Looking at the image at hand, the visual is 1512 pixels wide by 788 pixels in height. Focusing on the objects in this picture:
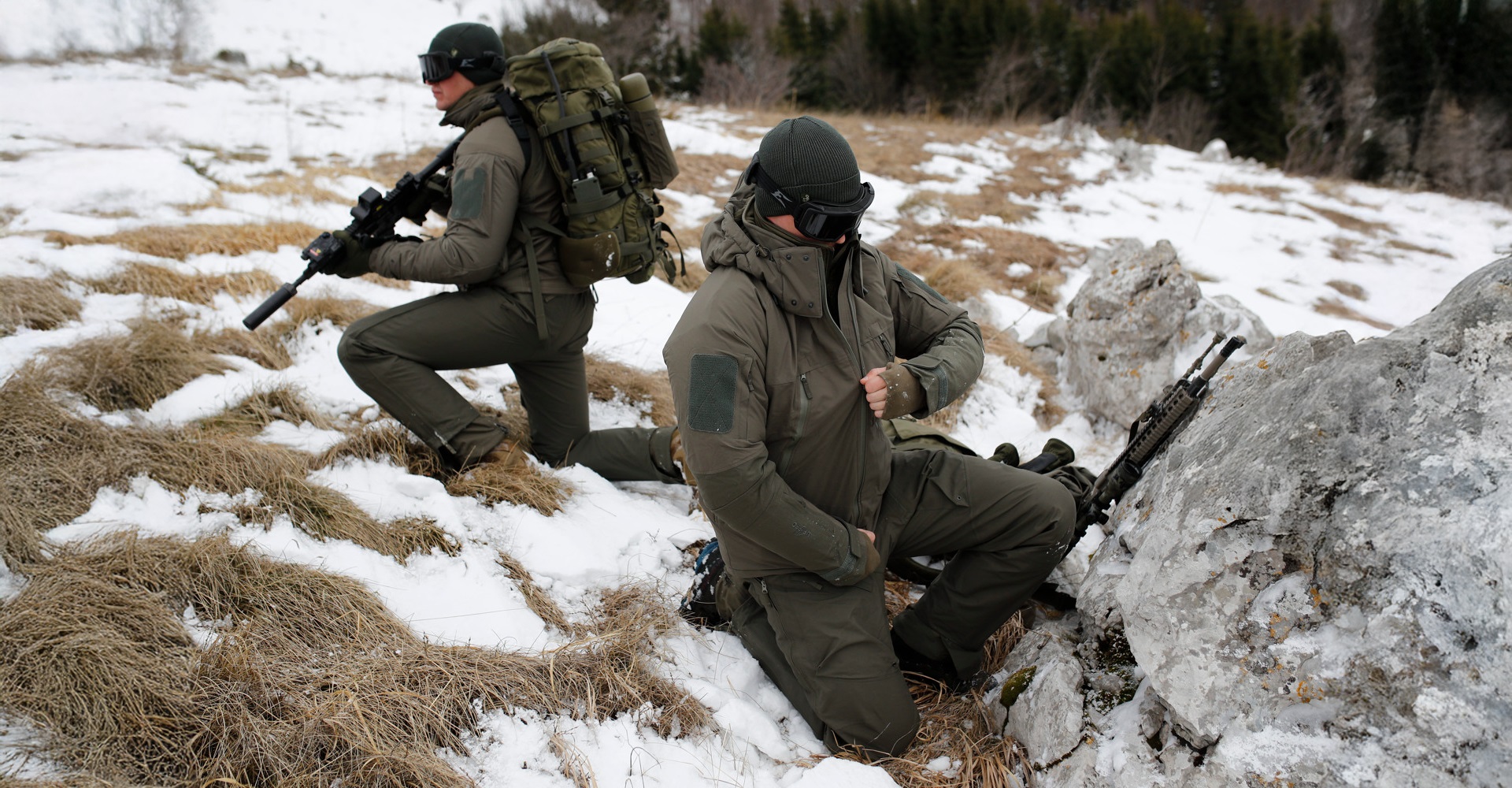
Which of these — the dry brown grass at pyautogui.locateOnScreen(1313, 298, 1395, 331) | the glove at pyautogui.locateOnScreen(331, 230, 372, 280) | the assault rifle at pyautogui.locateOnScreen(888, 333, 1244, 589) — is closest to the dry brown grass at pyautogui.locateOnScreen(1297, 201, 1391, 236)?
the dry brown grass at pyautogui.locateOnScreen(1313, 298, 1395, 331)

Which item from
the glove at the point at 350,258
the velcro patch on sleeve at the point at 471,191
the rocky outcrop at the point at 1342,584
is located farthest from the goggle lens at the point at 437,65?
the rocky outcrop at the point at 1342,584

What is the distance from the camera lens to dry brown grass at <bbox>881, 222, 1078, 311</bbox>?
6675 millimetres

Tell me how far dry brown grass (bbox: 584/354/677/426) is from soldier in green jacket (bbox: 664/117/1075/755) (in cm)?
174

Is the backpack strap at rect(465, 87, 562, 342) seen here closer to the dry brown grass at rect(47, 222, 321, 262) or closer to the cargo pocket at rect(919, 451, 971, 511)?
the cargo pocket at rect(919, 451, 971, 511)

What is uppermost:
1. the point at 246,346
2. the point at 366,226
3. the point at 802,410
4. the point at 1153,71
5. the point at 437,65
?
the point at 1153,71

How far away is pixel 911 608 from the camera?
9.21 ft

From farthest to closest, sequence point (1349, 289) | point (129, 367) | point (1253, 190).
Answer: point (1253, 190) < point (1349, 289) < point (129, 367)

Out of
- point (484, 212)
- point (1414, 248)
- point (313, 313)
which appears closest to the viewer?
point (484, 212)

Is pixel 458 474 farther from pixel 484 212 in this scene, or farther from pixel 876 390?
pixel 876 390

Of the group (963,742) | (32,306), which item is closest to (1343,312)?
(963,742)

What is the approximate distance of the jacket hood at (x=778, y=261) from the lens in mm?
2320

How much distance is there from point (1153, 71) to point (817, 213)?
23.6m

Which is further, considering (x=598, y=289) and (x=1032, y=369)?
(x=598, y=289)

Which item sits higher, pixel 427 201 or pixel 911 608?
pixel 427 201
